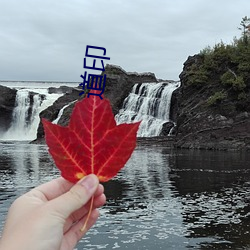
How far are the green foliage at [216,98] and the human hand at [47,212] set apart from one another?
44180mm

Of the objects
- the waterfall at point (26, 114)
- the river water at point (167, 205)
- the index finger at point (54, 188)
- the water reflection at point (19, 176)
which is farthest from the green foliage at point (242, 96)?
the index finger at point (54, 188)

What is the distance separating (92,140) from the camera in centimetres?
194

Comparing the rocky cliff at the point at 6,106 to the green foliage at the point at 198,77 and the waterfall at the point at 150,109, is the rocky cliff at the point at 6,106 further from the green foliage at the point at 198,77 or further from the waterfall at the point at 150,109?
the green foliage at the point at 198,77

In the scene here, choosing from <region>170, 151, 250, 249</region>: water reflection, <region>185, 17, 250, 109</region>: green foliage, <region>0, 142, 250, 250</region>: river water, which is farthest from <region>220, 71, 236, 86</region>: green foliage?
<region>0, 142, 250, 250</region>: river water

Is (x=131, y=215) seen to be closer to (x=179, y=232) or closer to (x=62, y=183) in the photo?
(x=179, y=232)

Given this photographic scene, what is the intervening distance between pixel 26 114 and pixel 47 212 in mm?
68648

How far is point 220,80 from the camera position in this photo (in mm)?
48188

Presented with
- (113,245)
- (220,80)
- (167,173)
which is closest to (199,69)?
(220,80)

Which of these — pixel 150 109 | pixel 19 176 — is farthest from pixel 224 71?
pixel 19 176

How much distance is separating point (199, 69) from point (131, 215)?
127 ft

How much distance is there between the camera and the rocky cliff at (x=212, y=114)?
41.9m

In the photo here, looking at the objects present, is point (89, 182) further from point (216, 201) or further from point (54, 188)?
point (216, 201)

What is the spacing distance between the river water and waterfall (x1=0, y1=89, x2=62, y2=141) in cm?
4175

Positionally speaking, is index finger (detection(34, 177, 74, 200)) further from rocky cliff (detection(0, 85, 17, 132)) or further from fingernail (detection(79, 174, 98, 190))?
rocky cliff (detection(0, 85, 17, 132))
